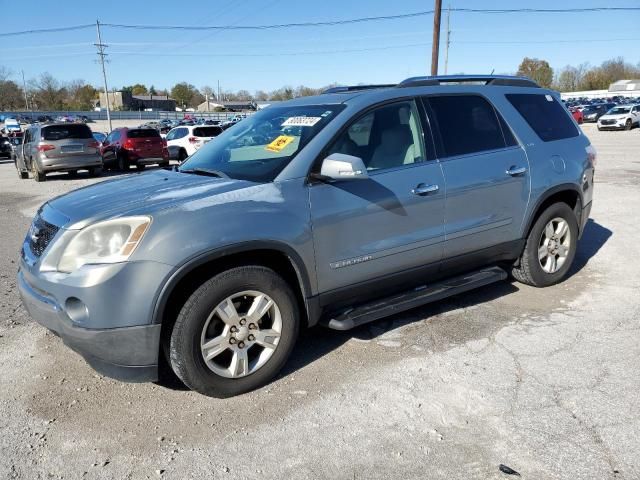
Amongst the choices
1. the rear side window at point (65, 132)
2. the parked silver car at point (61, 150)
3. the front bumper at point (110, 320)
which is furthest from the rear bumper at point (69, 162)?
the front bumper at point (110, 320)

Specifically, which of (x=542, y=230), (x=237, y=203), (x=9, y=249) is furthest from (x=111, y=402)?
(x=9, y=249)

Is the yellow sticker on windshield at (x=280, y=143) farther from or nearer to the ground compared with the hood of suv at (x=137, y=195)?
farther from the ground

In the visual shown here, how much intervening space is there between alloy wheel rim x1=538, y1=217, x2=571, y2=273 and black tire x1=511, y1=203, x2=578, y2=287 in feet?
0.10

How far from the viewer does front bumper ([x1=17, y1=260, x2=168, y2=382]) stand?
2752mm

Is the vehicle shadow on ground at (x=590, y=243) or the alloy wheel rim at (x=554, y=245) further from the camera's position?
the vehicle shadow on ground at (x=590, y=243)

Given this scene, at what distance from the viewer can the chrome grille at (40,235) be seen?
3082 millimetres

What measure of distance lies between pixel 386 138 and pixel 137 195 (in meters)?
1.74

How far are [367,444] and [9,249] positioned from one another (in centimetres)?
595

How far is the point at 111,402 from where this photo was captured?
3.19m

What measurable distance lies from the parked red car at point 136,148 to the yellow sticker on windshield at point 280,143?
1463cm

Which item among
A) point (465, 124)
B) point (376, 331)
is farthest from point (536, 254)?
point (376, 331)

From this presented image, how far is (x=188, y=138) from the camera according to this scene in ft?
62.0

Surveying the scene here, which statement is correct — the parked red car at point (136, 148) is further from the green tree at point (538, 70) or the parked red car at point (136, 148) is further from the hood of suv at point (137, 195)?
the green tree at point (538, 70)

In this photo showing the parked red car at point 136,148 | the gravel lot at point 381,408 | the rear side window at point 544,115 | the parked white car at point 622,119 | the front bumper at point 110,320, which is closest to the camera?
the gravel lot at point 381,408
